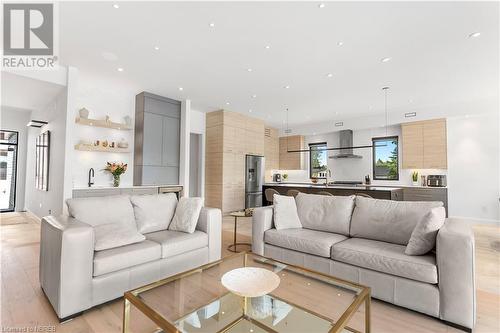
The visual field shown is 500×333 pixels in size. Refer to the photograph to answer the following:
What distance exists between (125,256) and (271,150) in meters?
7.28

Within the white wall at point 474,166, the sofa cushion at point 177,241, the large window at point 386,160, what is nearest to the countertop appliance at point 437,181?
the white wall at point 474,166

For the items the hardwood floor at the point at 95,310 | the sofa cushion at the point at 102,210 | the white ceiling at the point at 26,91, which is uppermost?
the white ceiling at the point at 26,91

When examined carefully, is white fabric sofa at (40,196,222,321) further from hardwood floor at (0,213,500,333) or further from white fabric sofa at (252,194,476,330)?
white fabric sofa at (252,194,476,330)

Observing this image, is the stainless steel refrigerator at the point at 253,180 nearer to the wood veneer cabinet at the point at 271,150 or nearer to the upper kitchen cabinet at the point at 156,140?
the wood veneer cabinet at the point at 271,150

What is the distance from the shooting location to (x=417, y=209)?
8.23ft

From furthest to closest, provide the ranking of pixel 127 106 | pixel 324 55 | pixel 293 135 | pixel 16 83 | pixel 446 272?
pixel 293 135 < pixel 127 106 < pixel 16 83 < pixel 324 55 < pixel 446 272

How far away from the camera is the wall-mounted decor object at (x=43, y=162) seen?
498 cm

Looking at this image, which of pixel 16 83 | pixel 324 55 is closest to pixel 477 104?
pixel 324 55

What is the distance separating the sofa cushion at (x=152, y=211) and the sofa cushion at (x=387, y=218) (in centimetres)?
233

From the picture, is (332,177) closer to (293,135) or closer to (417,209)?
(293,135)

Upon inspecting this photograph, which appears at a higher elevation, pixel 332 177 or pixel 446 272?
pixel 332 177

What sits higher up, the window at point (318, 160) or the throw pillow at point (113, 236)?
the window at point (318, 160)

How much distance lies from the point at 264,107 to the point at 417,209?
4.81 m
